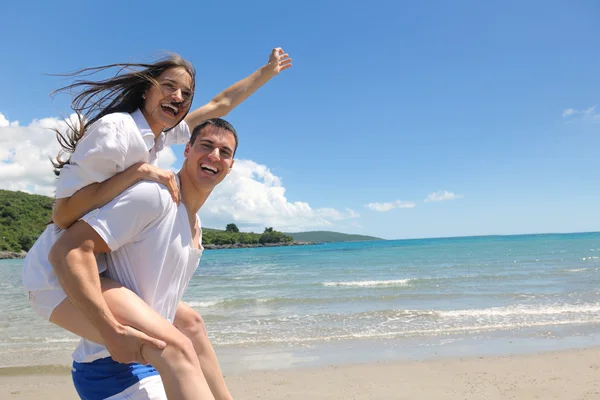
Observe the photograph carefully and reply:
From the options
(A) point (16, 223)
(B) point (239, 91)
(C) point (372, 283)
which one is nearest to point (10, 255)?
(A) point (16, 223)

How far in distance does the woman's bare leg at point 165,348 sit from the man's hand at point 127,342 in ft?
0.08

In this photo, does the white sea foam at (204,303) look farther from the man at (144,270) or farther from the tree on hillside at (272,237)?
the tree on hillside at (272,237)

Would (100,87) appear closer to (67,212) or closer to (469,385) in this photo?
(67,212)

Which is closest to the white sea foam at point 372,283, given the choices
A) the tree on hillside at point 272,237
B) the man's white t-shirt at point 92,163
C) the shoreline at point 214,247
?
the shoreline at point 214,247

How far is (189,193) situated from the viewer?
7.43 feet

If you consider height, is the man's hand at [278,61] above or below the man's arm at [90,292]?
above

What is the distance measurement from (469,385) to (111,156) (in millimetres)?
5408

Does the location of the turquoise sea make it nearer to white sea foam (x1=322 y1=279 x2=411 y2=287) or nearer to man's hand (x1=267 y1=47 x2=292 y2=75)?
white sea foam (x1=322 y1=279 x2=411 y2=287)

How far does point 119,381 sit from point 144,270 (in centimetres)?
50

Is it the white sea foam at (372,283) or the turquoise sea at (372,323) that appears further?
the white sea foam at (372,283)

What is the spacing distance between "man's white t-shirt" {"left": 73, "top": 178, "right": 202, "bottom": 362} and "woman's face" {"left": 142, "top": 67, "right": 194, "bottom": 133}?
532 mm

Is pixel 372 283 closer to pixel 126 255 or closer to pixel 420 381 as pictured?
pixel 420 381

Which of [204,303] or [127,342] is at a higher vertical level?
[127,342]

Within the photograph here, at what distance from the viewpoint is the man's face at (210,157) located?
222 cm
